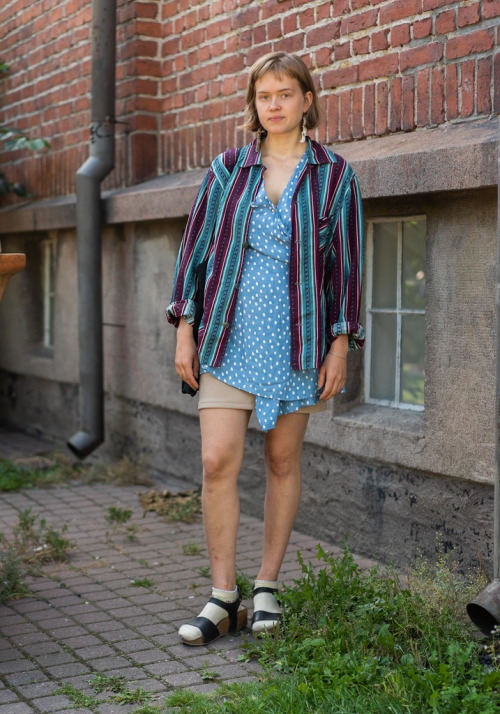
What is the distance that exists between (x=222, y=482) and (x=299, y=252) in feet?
2.79

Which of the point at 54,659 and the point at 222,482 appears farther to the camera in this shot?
the point at 222,482

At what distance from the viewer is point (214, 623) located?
12.3ft

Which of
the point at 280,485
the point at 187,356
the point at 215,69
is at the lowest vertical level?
the point at 280,485

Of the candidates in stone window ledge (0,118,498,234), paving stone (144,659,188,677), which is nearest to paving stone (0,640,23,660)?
paving stone (144,659,188,677)

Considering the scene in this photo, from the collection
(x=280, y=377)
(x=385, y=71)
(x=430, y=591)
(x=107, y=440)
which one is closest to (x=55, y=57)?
(x=107, y=440)

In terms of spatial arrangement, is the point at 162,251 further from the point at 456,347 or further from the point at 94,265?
the point at 456,347

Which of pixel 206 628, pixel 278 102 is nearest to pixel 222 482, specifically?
pixel 206 628

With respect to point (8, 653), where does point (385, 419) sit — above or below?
above

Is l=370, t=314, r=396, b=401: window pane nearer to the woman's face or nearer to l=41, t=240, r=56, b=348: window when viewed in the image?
the woman's face

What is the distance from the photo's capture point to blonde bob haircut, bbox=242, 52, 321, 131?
12.0ft

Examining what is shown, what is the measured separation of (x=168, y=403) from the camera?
21.2ft

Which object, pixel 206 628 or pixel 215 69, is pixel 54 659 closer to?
pixel 206 628

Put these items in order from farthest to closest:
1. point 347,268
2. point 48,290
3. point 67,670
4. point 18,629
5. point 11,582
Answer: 1. point 48,290
2. point 11,582
3. point 18,629
4. point 347,268
5. point 67,670

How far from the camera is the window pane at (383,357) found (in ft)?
16.4
